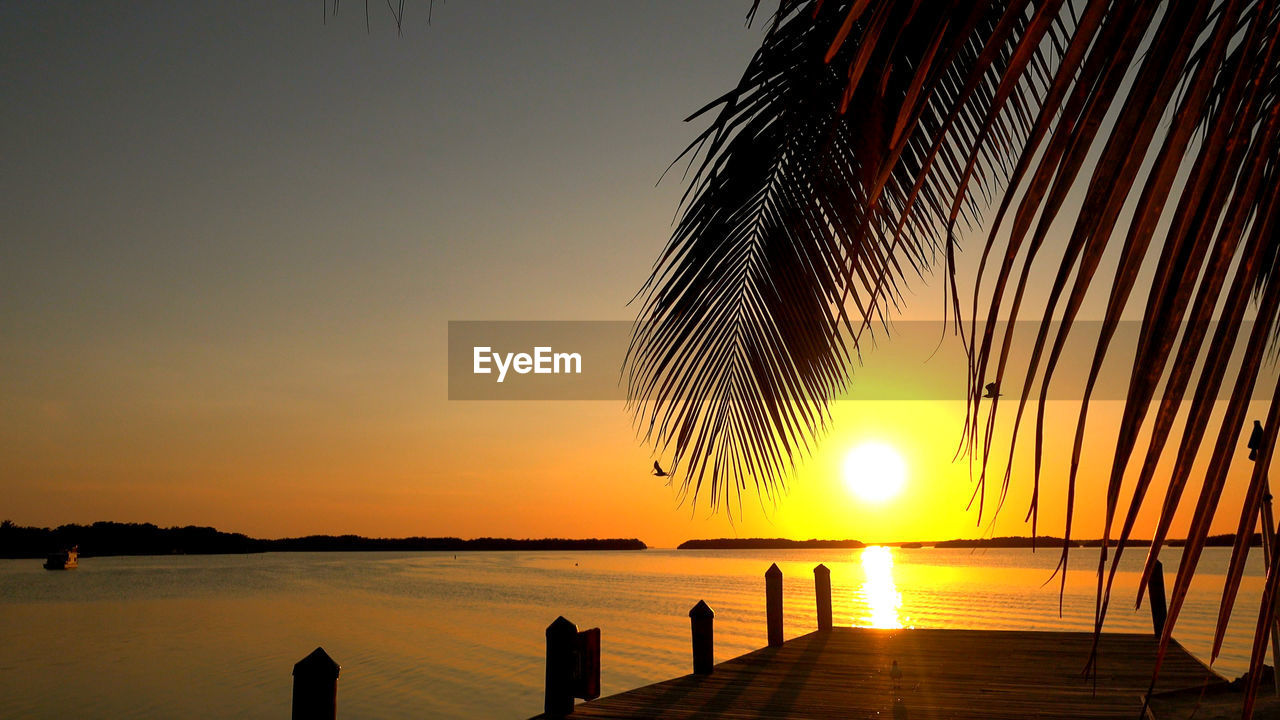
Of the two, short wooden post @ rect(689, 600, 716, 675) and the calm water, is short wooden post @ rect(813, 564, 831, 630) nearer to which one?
short wooden post @ rect(689, 600, 716, 675)

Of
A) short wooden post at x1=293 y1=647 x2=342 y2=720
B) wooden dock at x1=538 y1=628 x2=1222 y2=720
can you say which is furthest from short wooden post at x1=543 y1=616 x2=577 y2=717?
short wooden post at x1=293 y1=647 x2=342 y2=720

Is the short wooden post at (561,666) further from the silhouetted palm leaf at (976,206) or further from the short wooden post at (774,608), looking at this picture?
the short wooden post at (774,608)

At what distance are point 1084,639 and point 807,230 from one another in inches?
478

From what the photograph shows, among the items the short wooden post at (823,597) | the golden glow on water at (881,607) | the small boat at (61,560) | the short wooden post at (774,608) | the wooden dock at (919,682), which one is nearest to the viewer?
the wooden dock at (919,682)

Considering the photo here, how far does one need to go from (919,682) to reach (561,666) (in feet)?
13.7

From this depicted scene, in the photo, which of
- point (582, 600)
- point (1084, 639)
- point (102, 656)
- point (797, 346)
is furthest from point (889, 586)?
point (797, 346)

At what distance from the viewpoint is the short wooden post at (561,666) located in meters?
7.29

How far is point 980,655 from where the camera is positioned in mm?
11203

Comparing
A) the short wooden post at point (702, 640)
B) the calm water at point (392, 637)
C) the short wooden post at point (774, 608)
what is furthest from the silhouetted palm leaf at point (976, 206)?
the calm water at point (392, 637)

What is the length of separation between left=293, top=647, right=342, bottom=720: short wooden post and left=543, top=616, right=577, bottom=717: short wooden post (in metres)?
2.01

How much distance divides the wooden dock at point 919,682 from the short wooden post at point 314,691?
2509mm

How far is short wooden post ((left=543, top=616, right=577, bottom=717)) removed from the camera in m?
7.29

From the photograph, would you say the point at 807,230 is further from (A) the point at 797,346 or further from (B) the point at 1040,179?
(B) the point at 1040,179

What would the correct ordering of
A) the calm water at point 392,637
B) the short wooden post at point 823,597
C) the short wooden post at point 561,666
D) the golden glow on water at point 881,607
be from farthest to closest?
the golden glow on water at point 881,607 → the calm water at point 392,637 → the short wooden post at point 823,597 → the short wooden post at point 561,666
